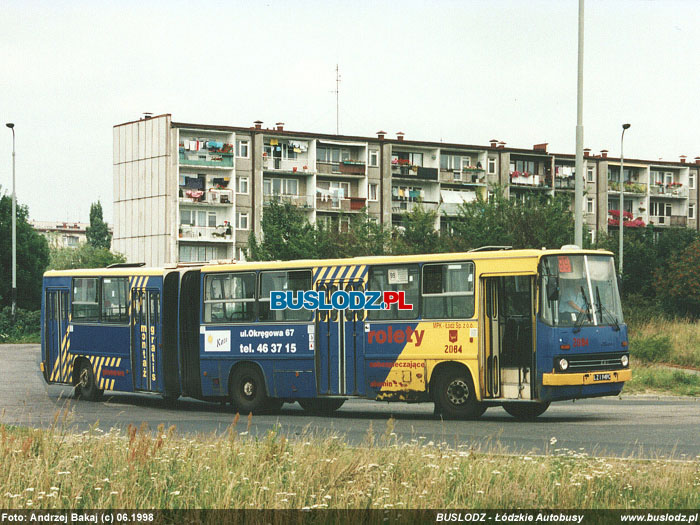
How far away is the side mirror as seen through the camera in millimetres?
18672

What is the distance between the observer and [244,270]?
2239cm

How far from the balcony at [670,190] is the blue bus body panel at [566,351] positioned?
89.6 meters

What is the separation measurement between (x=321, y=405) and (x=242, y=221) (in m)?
65.5

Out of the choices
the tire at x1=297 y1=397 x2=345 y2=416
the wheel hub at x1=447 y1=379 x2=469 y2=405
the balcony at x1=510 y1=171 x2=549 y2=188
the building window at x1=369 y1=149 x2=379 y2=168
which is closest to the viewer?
the wheel hub at x1=447 y1=379 x2=469 y2=405

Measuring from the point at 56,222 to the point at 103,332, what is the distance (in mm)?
164665

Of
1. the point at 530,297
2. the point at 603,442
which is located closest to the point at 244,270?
the point at 530,297

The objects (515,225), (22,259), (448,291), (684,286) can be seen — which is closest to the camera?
(448,291)

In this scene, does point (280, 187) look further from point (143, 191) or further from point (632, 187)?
point (632, 187)

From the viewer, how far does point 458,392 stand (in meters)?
19.5

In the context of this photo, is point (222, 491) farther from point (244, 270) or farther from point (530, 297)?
point (244, 270)

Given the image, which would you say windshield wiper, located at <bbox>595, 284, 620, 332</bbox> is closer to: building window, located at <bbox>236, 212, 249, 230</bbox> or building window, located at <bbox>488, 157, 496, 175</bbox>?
building window, located at <bbox>236, 212, 249, 230</bbox>

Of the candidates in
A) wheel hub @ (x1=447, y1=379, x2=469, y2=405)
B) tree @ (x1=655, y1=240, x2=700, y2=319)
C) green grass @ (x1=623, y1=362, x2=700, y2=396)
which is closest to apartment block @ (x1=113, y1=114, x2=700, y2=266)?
tree @ (x1=655, y1=240, x2=700, y2=319)

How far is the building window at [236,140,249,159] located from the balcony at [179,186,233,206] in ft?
9.65

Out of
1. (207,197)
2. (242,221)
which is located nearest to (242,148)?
(207,197)
